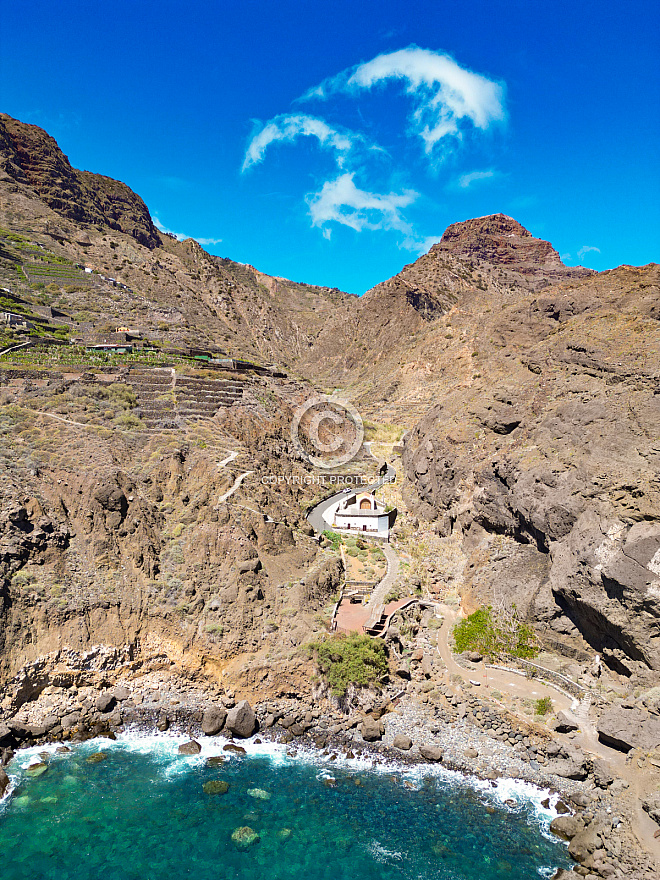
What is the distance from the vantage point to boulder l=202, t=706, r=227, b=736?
2661 centimetres

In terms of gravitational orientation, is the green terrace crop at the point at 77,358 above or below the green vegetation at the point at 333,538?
above

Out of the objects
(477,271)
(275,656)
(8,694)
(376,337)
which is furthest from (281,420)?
(477,271)

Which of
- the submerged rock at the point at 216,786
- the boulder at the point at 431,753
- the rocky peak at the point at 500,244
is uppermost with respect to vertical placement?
the rocky peak at the point at 500,244

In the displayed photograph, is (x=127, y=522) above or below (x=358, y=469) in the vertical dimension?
below

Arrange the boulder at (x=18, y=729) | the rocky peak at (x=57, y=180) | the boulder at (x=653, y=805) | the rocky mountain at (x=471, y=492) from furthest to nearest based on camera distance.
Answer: the rocky peak at (x=57, y=180), the rocky mountain at (x=471, y=492), the boulder at (x=18, y=729), the boulder at (x=653, y=805)

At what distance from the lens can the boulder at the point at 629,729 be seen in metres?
21.8

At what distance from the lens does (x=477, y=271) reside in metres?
132

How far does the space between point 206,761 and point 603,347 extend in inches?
1510

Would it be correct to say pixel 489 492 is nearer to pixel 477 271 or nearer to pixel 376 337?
pixel 376 337

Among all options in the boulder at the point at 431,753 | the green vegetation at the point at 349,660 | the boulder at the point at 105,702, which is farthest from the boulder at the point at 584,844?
the boulder at the point at 105,702

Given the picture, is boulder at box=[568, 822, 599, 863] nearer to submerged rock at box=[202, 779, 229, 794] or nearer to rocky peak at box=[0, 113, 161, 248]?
submerged rock at box=[202, 779, 229, 794]

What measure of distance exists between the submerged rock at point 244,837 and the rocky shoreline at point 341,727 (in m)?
4.40

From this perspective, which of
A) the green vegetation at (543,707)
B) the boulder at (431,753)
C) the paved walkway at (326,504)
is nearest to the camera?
the boulder at (431,753)

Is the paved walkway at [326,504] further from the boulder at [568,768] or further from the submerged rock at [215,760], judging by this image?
the boulder at [568,768]
